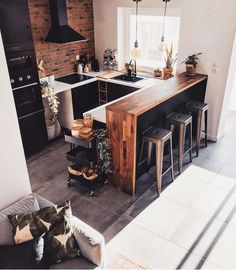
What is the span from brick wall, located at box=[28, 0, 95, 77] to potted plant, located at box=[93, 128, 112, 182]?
7.72 feet

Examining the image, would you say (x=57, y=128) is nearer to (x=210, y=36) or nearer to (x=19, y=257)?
(x=210, y=36)

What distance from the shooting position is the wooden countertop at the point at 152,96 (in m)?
3.20

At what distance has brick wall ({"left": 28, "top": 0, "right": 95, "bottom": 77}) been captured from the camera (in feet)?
15.1

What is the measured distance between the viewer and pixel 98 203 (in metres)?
3.42

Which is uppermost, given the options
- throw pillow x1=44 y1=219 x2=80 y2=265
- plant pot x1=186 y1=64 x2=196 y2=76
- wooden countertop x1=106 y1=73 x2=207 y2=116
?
plant pot x1=186 y1=64 x2=196 y2=76

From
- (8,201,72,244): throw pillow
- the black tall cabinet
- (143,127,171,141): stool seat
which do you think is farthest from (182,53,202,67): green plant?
(8,201,72,244): throw pillow

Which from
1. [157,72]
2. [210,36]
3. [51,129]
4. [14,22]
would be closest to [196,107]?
[210,36]

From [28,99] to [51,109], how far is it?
25.8 inches

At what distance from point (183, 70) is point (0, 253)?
4.03 meters

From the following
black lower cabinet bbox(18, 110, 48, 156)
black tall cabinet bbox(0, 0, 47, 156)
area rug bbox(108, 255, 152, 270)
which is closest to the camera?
area rug bbox(108, 255, 152, 270)

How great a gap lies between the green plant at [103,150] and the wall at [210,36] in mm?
2267

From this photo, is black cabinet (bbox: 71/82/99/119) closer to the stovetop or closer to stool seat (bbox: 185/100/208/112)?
the stovetop

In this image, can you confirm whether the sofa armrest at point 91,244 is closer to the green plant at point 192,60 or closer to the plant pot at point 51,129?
the plant pot at point 51,129

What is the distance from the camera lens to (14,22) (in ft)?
11.8
